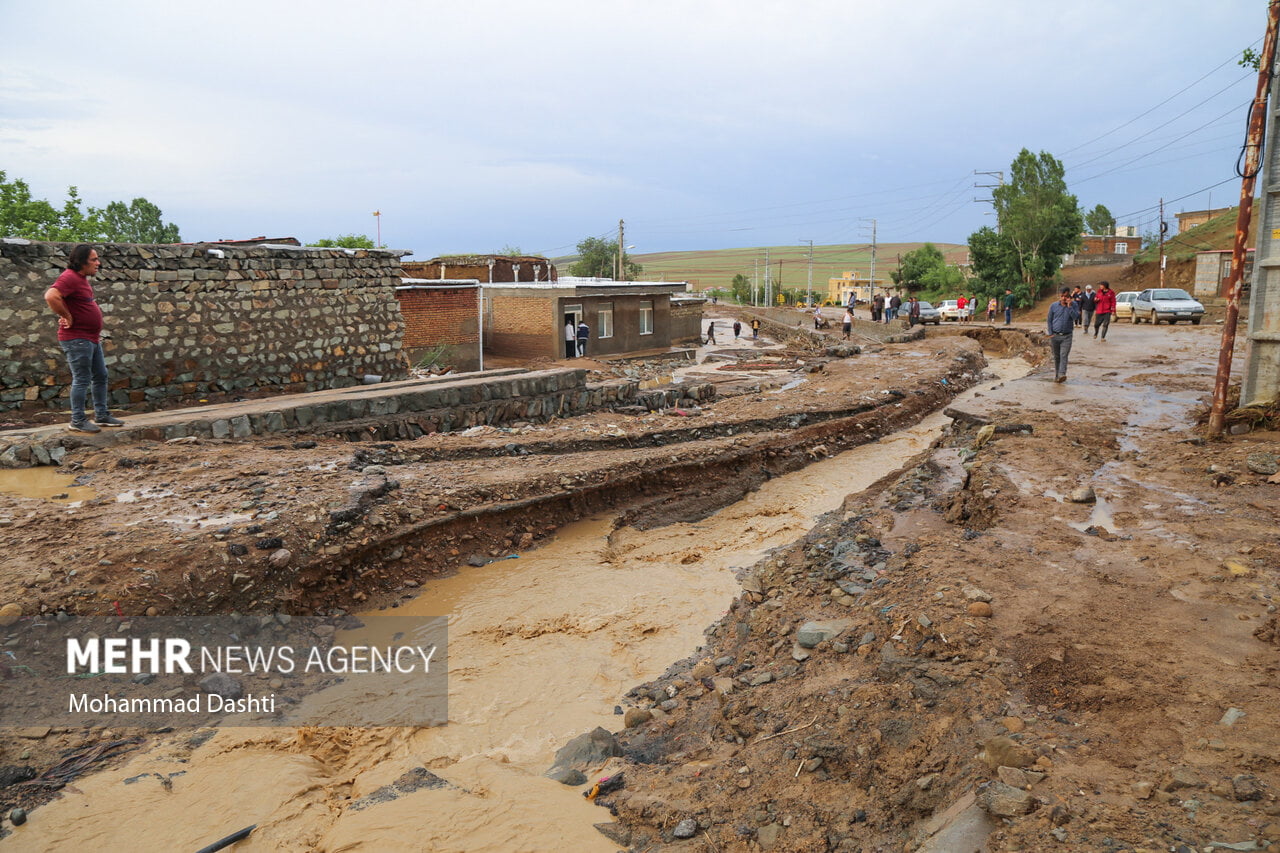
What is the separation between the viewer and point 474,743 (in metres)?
4.77

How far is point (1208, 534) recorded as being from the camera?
5.85 meters

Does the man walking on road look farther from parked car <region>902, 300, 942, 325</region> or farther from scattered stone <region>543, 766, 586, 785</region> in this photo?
parked car <region>902, 300, 942, 325</region>

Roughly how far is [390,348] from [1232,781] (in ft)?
41.4

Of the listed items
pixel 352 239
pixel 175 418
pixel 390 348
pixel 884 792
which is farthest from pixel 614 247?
pixel 884 792

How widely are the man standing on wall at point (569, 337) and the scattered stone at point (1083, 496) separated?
61.2 feet

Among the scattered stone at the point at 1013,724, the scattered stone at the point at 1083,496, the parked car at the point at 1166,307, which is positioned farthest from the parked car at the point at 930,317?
the scattered stone at the point at 1013,724

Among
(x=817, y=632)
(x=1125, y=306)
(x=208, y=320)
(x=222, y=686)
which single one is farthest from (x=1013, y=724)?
(x=1125, y=306)

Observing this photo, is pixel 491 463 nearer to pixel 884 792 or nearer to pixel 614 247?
pixel 884 792

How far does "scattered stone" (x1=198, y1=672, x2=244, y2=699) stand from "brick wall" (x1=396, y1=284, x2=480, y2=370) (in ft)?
54.2

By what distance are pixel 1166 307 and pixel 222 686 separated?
102ft

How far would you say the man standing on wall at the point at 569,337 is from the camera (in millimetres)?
24406

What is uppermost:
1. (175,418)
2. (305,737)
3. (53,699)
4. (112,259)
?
(112,259)

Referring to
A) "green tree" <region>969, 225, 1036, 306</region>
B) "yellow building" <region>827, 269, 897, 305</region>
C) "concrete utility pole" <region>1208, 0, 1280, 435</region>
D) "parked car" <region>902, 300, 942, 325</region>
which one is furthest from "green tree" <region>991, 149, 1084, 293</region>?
"concrete utility pole" <region>1208, 0, 1280, 435</region>

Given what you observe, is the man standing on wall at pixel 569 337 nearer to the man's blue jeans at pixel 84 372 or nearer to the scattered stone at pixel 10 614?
the man's blue jeans at pixel 84 372
